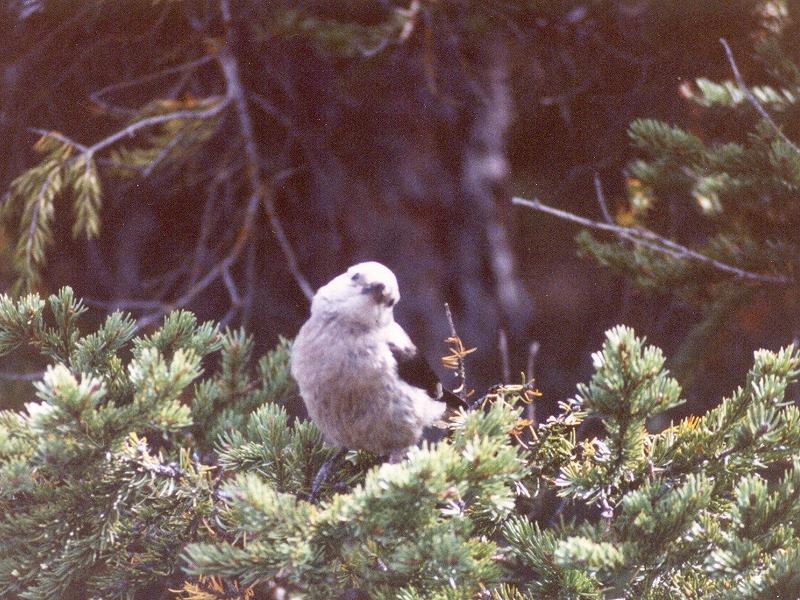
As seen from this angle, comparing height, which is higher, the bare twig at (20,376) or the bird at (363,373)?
the bird at (363,373)

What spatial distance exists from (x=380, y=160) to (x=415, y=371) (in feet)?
6.65

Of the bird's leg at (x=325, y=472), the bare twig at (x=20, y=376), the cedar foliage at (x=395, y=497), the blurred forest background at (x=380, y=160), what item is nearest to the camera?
the cedar foliage at (x=395, y=497)

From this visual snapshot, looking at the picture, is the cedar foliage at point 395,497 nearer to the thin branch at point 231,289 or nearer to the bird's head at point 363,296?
the bird's head at point 363,296

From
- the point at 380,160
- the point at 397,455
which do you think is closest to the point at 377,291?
the point at 397,455

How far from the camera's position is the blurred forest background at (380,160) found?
2756 mm

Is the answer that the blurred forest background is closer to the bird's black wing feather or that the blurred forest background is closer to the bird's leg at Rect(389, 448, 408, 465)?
the bird's black wing feather

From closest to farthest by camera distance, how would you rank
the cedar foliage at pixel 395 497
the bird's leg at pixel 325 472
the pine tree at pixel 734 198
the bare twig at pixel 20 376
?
the cedar foliage at pixel 395 497 → the bird's leg at pixel 325 472 → the pine tree at pixel 734 198 → the bare twig at pixel 20 376

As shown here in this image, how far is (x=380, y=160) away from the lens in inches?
159

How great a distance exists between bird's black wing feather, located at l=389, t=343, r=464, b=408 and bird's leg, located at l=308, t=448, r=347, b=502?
0.28 m

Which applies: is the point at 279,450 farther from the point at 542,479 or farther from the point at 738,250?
the point at 738,250

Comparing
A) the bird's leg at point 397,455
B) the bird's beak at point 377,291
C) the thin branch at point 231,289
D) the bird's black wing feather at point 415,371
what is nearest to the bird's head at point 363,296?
the bird's beak at point 377,291

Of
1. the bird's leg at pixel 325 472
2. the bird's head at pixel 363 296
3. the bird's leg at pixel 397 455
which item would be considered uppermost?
the bird's head at pixel 363 296

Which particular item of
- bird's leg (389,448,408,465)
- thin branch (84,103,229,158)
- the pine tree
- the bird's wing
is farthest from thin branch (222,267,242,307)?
the pine tree

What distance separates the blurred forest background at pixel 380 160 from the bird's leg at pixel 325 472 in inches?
41.5
